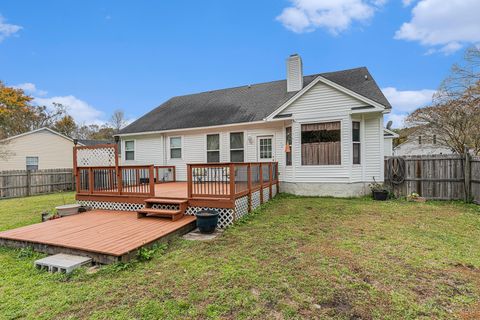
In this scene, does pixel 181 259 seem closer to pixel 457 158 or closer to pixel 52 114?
pixel 457 158

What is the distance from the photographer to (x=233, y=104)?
42.5 ft

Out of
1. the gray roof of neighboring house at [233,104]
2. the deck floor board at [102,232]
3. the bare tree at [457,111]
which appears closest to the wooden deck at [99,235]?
the deck floor board at [102,232]

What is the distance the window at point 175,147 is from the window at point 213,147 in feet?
5.51

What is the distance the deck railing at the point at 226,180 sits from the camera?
621 cm

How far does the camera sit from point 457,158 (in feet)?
28.4

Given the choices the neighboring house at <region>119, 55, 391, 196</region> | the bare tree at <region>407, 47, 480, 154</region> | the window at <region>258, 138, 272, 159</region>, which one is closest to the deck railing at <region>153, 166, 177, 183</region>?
the neighboring house at <region>119, 55, 391, 196</region>

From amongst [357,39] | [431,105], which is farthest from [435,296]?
[431,105]

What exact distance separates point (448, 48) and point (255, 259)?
54.7 feet

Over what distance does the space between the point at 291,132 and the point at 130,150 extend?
9.11 m

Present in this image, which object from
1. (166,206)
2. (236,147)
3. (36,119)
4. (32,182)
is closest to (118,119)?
(36,119)

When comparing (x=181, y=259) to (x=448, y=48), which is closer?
(x=181, y=259)

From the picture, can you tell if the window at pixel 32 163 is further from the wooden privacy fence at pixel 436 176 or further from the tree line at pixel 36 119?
the wooden privacy fence at pixel 436 176

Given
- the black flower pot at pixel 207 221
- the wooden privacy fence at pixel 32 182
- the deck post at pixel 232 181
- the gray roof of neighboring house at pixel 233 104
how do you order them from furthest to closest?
the wooden privacy fence at pixel 32 182 < the gray roof of neighboring house at pixel 233 104 < the deck post at pixel 232 181 < the black flower pot at pixel 207 221

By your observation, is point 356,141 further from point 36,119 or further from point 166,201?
point 36,119
